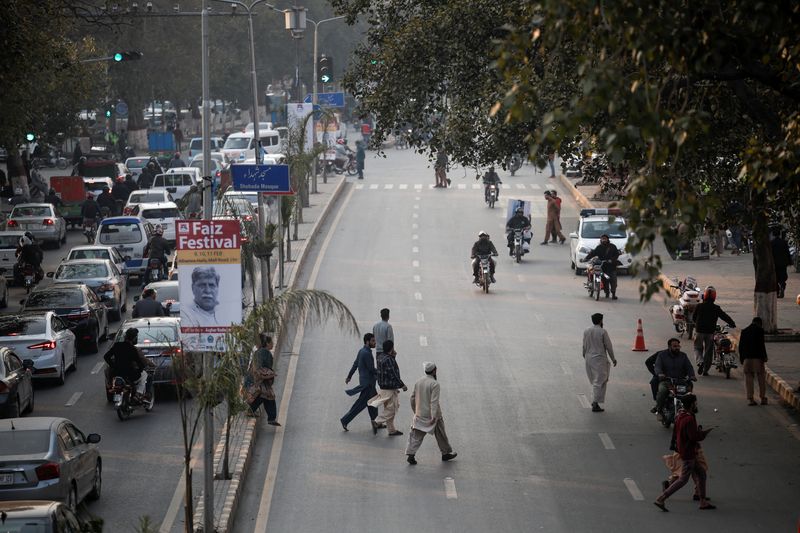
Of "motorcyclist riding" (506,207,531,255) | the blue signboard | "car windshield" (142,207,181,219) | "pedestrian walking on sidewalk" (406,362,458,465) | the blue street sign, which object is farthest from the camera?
the blue signboard

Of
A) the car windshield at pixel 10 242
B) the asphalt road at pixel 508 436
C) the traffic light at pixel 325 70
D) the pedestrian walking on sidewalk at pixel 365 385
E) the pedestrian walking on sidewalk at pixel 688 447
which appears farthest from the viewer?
the traffic light at pixel 325 70

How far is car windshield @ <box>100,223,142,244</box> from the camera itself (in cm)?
3741

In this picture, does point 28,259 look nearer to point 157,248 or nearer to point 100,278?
point 157,248

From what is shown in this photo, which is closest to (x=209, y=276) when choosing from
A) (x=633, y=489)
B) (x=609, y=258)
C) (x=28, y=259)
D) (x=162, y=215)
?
(x=633, y=489)

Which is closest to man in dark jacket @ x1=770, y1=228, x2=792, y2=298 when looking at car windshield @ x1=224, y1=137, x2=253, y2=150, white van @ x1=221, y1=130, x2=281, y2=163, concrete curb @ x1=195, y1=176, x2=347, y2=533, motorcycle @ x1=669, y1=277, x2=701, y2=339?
motorcycle @ x1=669, y1=277, x2=701, y2=339

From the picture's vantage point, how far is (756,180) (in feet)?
41.8

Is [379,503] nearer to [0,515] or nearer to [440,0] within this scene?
[0,515]

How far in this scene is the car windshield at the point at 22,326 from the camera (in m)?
24.4

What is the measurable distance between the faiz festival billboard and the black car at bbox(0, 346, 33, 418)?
6.19 metres

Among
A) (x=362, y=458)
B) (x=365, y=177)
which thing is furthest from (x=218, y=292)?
(x=365, y=177)

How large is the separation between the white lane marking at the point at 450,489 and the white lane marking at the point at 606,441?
2.81 meters

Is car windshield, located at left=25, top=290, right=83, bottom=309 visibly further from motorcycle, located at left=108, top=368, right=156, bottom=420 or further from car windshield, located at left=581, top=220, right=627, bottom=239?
car windshield, located at left=581, top=220, right=627, bottom=239

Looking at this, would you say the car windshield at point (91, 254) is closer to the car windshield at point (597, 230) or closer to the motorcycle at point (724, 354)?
the car windshield at point (597, 230)

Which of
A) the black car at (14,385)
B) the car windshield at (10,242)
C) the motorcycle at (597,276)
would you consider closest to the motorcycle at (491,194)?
the motorcycle at (597,276)
